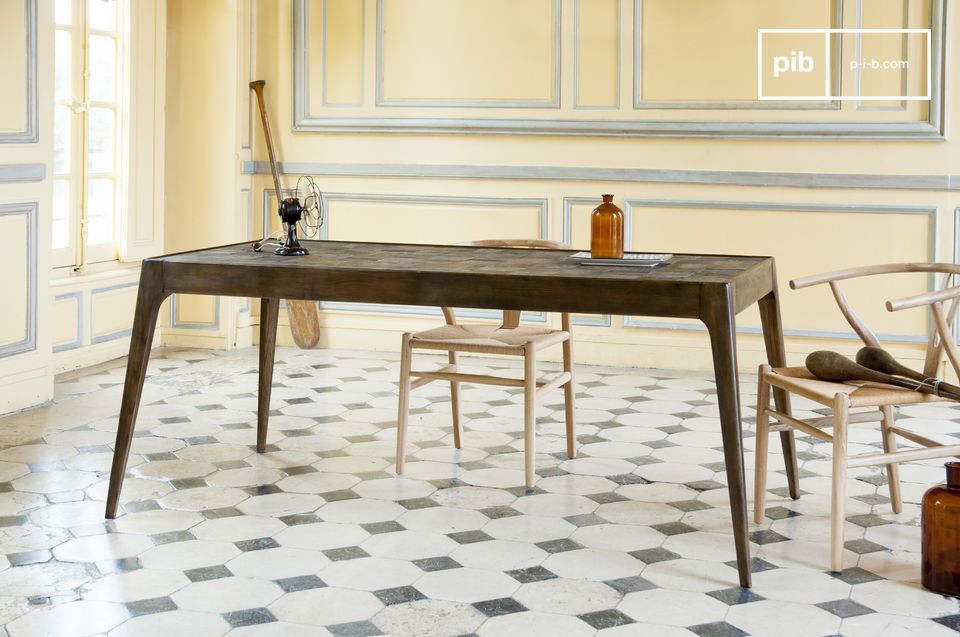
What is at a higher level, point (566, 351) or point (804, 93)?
point (804, 93)

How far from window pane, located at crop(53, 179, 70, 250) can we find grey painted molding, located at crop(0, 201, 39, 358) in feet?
2.43

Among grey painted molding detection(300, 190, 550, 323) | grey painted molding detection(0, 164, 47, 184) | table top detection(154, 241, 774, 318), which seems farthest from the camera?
grey painted molding detection(300, 190, 550, 323)

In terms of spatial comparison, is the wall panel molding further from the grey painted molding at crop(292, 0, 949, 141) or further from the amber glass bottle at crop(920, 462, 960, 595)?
the amber glass bottle at crop(920, 462, 960, 595)


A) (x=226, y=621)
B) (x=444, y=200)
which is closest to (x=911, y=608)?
(x=226, y=621)

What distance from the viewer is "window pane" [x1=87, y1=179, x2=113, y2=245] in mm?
6020

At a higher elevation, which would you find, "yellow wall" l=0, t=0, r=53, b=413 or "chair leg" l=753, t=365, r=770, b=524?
"yellow wall" l=0, t=0, r=53, b=413

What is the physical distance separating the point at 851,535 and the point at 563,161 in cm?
310

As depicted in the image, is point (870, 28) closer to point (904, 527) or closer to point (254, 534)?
point (904, 527)

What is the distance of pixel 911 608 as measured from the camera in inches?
115

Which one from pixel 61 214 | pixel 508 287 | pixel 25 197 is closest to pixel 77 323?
pixel 61 214

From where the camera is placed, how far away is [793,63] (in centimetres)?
580

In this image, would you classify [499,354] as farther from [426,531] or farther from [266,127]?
[266,127]

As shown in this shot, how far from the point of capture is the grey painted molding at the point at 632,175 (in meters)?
5.67

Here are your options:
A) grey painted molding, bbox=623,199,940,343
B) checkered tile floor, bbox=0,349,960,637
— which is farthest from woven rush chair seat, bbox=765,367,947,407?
grey painted molding, bbox=623,199,940,343
